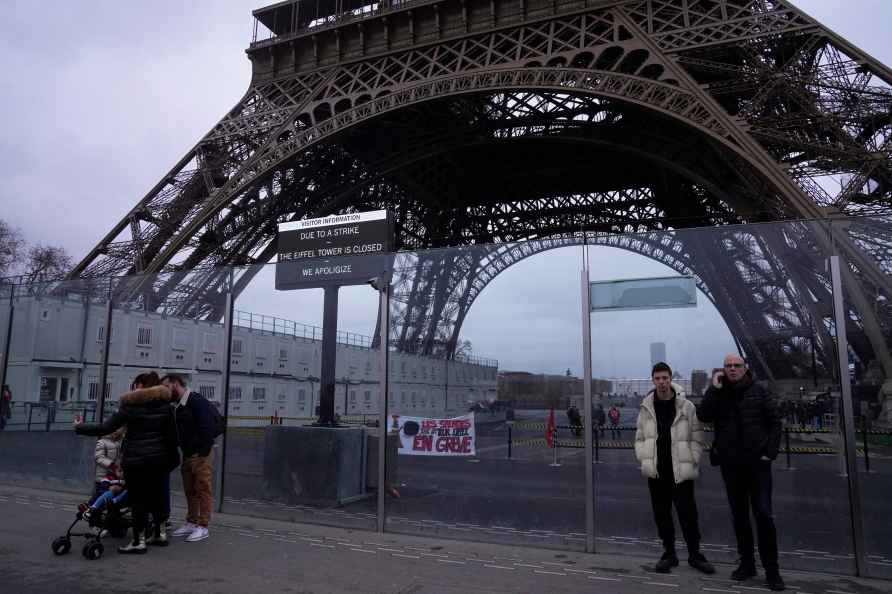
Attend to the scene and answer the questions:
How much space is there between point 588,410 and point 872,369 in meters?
2.33

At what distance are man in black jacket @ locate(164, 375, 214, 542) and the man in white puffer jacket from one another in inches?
151

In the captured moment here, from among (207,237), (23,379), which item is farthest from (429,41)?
(23,379)

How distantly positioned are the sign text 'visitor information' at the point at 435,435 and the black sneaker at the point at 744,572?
259 cm

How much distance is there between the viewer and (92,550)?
5.26 metres

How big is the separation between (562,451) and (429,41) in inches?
764

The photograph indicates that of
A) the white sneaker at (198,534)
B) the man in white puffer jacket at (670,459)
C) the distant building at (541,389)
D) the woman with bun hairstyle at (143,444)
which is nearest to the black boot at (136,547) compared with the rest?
the woman with bun hairstyle at (143,444)

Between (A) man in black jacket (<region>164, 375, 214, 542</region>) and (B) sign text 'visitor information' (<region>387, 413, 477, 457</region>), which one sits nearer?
(A) man in black jacket (<region>164, 375, 214, 542</region>)

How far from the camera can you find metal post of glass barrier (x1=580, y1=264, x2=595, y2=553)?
19.3 feet

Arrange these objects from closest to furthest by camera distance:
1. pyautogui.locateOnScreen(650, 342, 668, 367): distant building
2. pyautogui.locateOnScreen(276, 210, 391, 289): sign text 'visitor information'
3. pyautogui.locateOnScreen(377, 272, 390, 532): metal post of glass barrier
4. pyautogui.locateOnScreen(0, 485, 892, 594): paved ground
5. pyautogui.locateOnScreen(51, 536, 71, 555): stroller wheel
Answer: pyautogui.locateOnScreen(0, 485, 892, 594): paved ground → pyautogui.locateOnScreen(51, 536, 71, 555): stroller wheel → pyautogui.locateOnScreen(650, 342, 668, 367): distant building → pyautogui.locateOnScreen(377, 272, 390, 532): metal post of glass barrier → pyautogui.locateOnScreen(276, 210, 391, 289): sign text 'visitor information'

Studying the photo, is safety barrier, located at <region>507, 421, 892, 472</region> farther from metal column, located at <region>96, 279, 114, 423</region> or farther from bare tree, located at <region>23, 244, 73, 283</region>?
bare tree, located at <region>23, 244, 73, 283</region>

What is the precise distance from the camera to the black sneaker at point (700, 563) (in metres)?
5.08

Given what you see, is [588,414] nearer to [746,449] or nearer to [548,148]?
[746,449]

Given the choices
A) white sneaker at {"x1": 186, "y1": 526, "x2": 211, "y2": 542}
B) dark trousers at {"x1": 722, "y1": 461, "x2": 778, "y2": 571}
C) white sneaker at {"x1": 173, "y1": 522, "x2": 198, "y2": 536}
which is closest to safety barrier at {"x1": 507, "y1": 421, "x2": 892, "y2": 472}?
dark trousers at {"x1": 722, "y1": 461, "x2": 778, "y2": 571}

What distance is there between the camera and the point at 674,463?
5129 mm
